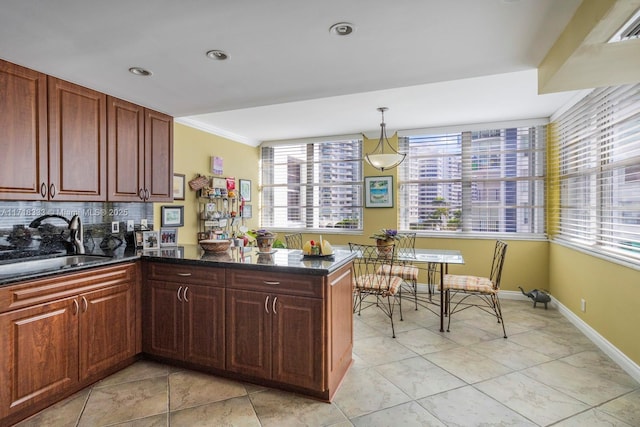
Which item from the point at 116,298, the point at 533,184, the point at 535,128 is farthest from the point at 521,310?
the point at 116,298

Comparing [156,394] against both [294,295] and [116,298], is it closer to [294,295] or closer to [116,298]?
[116,298]

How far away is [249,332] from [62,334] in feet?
3.99

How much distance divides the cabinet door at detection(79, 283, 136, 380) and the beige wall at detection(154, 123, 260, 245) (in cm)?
148

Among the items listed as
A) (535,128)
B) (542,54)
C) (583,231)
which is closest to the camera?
(542,54)

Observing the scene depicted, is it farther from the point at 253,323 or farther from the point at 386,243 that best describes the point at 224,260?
the point at 386,243

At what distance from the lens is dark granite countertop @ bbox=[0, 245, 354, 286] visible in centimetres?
209

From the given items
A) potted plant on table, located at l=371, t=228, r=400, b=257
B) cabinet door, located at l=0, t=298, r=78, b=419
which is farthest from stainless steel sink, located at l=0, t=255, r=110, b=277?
potted plant on table, located at l=371, t=228, r=400, b=257

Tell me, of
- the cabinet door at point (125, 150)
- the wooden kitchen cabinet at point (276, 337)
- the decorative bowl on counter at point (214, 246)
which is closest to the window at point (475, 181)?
the decorative bowl on counter at point (214, 246)

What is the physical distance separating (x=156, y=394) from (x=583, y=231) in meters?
4.29

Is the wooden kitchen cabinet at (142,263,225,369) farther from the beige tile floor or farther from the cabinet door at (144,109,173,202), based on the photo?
the cabinet door at (144,109,173,202)

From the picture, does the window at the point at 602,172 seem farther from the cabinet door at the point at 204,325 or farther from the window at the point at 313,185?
the cabinet door at the point at 204,325

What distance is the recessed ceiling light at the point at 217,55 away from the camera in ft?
6.91

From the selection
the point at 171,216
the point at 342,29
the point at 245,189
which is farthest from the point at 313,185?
the point at 342,29

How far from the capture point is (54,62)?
2219mm
